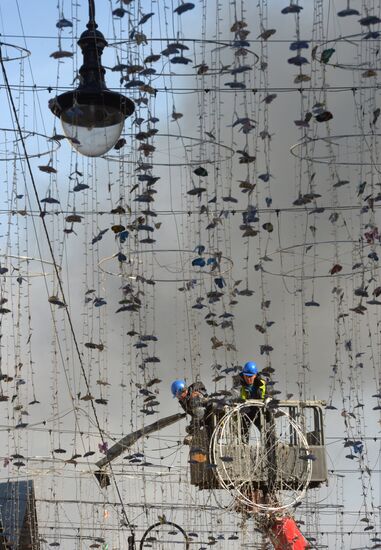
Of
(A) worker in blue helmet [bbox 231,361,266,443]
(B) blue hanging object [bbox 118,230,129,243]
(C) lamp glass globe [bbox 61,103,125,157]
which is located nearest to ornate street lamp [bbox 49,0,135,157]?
(C) lamp glass globe [bbox 61,103,125,157]

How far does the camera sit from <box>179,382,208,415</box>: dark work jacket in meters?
22.0

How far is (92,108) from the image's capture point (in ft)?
42.1

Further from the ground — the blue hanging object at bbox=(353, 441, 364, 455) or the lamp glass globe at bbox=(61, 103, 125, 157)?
the lamp glass globe at bbox=(61, 103, 125, 157)

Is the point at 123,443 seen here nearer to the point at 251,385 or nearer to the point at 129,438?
the point at 129,438

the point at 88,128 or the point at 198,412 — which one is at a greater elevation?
the point at 198,412

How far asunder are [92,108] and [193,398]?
377 inches

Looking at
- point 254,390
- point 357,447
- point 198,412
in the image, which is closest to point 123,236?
point 357,447

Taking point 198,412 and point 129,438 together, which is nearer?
point 198,412

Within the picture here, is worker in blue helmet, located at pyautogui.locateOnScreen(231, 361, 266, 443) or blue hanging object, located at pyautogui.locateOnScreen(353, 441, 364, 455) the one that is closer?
blue hanging object, located at pyautogui.locateOnScreen(353, 441, 364, 455)

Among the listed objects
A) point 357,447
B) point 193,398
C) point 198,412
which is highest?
point 193,398

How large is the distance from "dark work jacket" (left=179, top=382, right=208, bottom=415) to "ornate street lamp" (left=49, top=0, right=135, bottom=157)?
31.1 feet

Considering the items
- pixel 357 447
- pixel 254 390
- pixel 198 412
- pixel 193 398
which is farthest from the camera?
pixel 254 390

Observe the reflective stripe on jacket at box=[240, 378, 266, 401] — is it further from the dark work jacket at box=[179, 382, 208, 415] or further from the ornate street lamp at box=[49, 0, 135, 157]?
the ornate street lamp at box=[49, 0, 135, 157]

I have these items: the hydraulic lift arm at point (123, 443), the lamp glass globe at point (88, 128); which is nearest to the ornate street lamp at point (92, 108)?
the lamp glass globe at point (88, 128)
